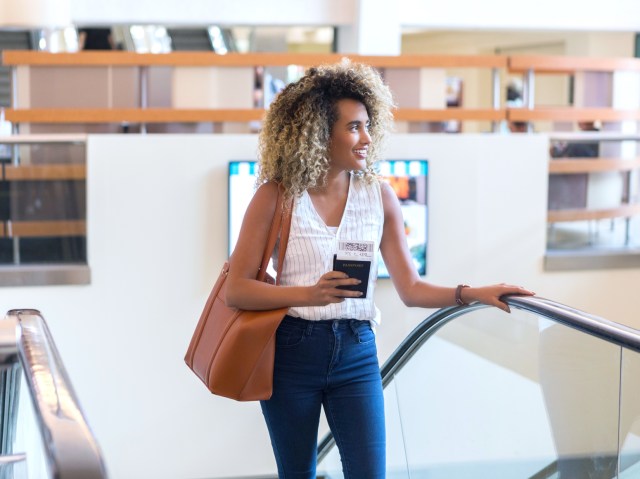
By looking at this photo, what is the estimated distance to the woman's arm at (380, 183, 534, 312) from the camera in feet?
9.73

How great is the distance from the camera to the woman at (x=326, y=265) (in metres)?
2.78

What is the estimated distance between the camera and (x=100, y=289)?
20.0 feet

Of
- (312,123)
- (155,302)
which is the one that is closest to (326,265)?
(312,123)

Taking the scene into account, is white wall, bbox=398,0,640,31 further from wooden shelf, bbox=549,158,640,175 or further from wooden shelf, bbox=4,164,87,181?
wooden shelf, bbox=4,164,87,181

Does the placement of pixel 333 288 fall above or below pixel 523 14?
below

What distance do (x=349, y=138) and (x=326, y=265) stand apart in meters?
0.35

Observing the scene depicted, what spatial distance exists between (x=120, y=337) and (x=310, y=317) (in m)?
3.58

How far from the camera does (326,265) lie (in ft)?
9.29

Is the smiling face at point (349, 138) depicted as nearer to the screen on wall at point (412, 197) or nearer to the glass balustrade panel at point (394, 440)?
the glass balustrade panel at point (394, 440)

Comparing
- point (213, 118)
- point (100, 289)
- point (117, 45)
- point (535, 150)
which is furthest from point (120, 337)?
point (117, 45)

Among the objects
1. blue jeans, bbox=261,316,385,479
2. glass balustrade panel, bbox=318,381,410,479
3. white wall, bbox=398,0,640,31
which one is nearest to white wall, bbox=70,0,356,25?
white wall, bbox=398,0,640,31

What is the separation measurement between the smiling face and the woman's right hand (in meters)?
0.39

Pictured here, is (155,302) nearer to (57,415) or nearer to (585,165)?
(585,165)

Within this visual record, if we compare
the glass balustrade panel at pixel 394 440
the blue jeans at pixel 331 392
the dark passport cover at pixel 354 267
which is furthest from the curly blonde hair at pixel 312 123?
the glass balustrade panel at pixel 394 440
